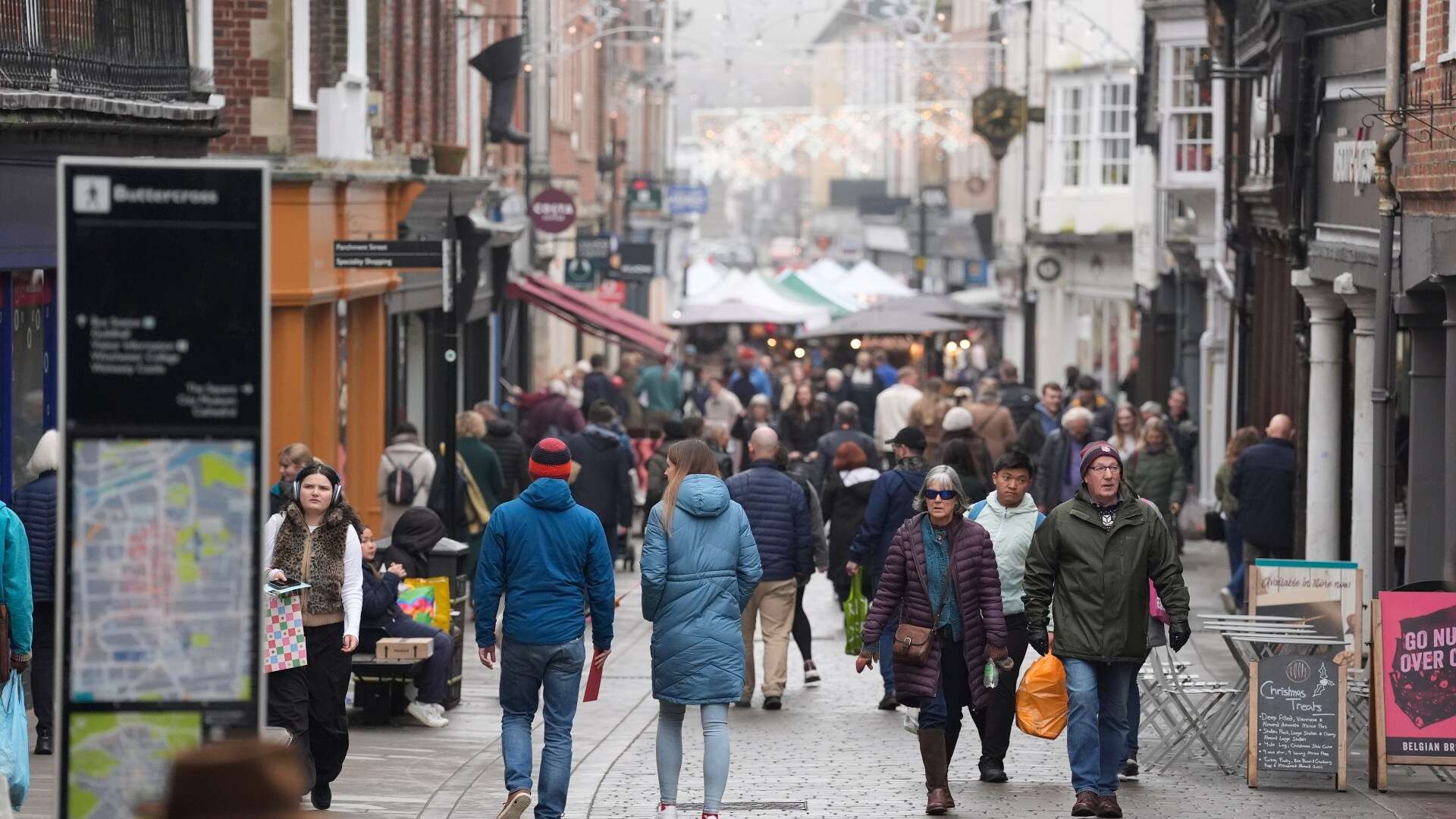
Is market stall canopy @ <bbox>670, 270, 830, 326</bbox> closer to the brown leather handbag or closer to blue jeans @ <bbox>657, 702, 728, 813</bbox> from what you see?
the brown leather handbag

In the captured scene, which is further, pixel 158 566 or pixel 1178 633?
pixel 1178 633

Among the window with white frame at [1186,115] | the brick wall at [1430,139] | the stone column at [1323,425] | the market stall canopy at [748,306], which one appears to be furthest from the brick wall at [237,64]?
the market stall canopy at [748,306]

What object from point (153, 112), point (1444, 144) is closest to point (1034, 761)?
point (1444, 144)

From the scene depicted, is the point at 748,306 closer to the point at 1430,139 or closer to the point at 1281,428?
the point at 1281,428

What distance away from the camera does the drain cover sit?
9.99 metres

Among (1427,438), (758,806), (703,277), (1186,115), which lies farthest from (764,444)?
(703,277)

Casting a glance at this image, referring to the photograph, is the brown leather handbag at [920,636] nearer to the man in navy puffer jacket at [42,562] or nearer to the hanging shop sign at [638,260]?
the man in navy puffer jacket at [42,562]

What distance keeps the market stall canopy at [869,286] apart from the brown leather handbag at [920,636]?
125 ft

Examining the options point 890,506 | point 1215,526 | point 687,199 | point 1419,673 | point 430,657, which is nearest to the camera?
point 1419,673

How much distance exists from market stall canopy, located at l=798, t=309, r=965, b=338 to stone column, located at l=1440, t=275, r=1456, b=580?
2497cm

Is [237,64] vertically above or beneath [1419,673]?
above

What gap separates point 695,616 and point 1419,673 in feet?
11.1

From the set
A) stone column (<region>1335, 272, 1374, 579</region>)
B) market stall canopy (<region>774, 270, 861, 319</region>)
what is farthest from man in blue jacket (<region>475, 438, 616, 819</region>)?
market stall canopy (<region>774, 270, 861, 319</region>)

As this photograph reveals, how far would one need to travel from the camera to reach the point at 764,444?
12.9 metres
